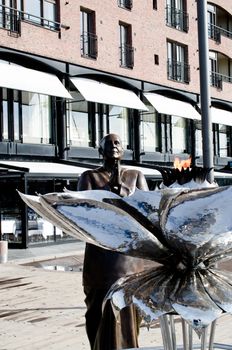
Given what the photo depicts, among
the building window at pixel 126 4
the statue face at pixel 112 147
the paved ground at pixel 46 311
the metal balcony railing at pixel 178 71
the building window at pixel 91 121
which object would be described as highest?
the building window at pixel 126 4

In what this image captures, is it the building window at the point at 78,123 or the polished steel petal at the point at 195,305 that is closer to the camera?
the polished steel petal at the point at 195,305

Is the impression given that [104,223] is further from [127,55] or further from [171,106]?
[171,106]

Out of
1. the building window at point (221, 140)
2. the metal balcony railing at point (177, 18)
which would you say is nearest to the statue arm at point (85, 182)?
the metal balcony railing at point (177, 18)

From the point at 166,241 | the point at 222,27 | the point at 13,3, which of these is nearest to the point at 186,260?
the point at 166,241

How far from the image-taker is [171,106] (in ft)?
91.9

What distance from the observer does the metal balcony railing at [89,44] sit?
79.8 feet

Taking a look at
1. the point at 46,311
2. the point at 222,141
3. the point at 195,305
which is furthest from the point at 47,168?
the point at 195,305

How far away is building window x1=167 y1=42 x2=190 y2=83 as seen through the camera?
1172 inches

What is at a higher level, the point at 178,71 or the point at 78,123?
the point at 178,71

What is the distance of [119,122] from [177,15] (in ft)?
24.5

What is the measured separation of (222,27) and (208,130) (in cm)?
2919

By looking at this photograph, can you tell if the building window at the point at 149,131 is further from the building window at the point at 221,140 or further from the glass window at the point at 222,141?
the glass window at the point at 222,141

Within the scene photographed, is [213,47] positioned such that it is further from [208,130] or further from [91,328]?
[91,328]

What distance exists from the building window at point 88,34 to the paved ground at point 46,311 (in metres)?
11.6
